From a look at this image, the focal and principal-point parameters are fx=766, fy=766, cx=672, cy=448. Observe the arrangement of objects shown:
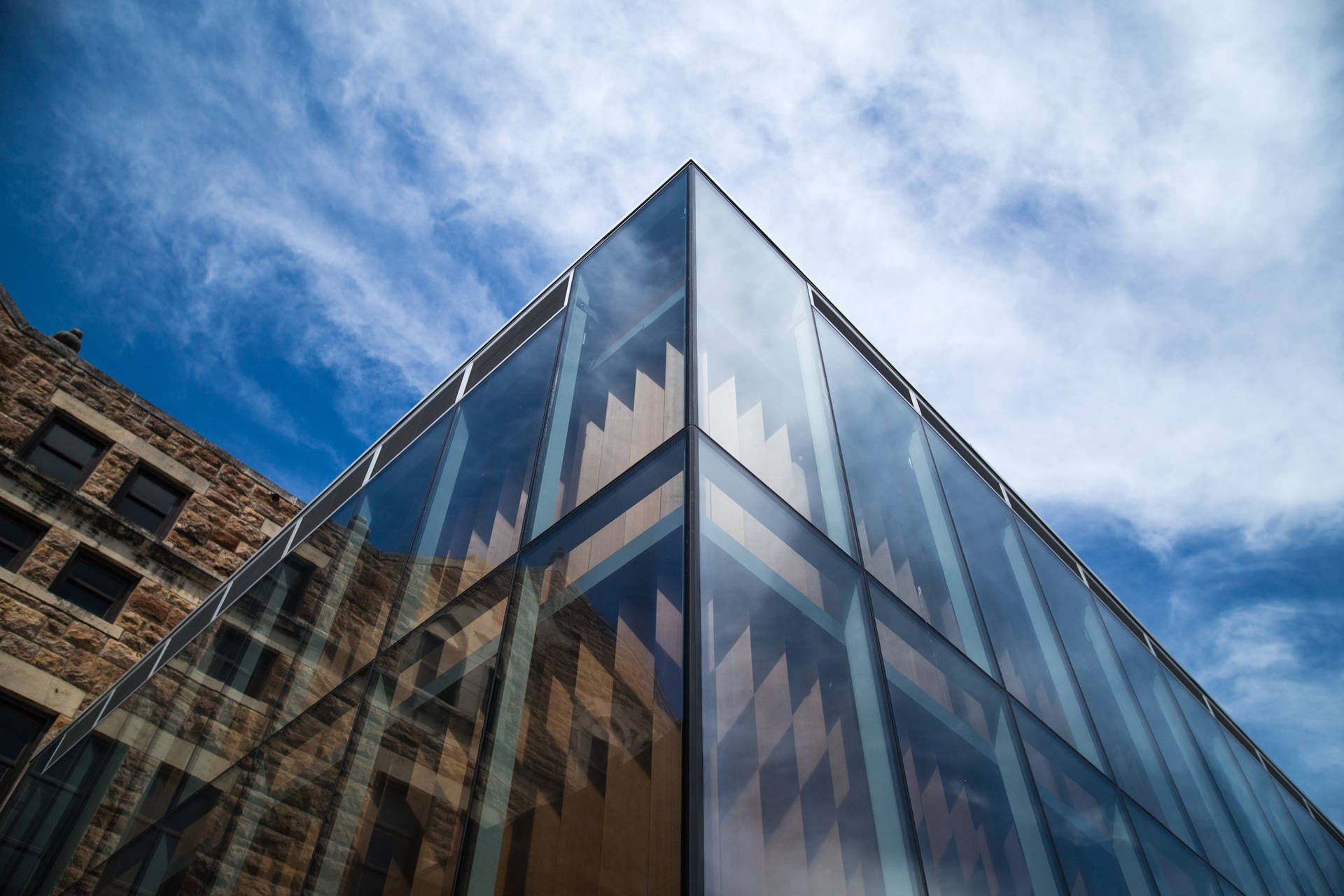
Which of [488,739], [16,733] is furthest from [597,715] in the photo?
[16,733]

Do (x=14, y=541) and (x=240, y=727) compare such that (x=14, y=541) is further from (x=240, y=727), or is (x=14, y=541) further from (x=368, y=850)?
(x=368, y=850)

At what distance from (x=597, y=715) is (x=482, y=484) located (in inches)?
107

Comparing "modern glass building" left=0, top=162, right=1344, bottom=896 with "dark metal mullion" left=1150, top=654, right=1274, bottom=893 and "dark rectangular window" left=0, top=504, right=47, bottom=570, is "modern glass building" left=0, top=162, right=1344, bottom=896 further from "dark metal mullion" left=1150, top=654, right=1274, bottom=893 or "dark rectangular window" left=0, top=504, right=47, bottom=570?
"dark rectangular window" left=0, top=504, right=47, bottom=570

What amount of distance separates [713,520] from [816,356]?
2595 mm

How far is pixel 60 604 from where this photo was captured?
1214cm

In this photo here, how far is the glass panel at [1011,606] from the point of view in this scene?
5.84 meters

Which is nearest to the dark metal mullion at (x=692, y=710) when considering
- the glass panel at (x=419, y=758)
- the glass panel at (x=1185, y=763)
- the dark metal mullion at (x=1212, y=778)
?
the glass panel at (x=419, y=758)

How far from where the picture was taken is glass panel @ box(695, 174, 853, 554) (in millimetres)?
4309

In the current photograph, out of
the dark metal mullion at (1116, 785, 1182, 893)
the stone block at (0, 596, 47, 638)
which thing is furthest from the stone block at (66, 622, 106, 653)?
the dark metal mullion at (1116, 785, 1182, 893)

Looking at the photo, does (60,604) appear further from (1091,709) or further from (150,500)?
(1091,709)

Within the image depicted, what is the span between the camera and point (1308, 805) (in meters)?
12.7

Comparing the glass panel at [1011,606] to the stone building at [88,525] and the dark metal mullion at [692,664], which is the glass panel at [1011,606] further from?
the stone building at [88,525]

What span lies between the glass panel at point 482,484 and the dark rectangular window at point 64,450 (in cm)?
1115

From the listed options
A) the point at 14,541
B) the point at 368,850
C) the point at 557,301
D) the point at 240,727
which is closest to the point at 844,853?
the point at 368,850
